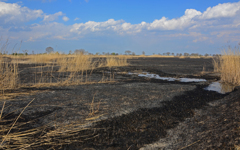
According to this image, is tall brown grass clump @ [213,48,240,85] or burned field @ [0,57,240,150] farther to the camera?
tall brown grass clump @ [213,48,240,85]

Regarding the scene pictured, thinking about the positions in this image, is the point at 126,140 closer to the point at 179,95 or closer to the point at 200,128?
the point at 200,128

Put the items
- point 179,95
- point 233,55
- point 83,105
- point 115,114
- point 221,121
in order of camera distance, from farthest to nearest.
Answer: point 233,55, point 179,95, point 83,105, point 115,114, point 221,121

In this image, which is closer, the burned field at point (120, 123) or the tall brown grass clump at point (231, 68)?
the burned field at point (120, 123)

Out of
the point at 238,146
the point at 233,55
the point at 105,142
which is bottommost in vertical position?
the point at 105,142

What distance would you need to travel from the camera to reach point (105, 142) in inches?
111

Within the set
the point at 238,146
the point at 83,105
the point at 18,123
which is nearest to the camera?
the point at 238,146

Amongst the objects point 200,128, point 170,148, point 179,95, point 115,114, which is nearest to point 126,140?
point 170,148

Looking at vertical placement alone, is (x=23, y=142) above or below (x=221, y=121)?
A: below

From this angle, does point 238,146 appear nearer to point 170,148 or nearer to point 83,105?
point 170,148

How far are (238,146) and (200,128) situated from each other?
98cm

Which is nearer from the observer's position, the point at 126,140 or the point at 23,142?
the point at 23,142

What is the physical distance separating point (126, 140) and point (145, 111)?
55.3 inches

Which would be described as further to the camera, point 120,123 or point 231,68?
point 231,68

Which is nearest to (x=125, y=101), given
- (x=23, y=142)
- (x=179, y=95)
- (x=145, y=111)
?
(x=145, y=111)
